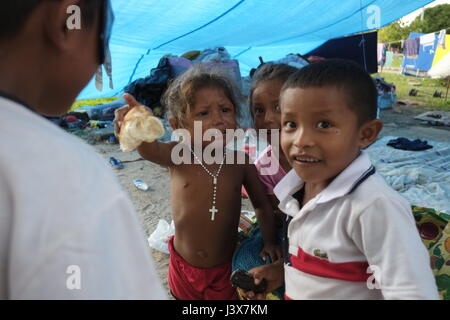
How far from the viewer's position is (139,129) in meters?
1.19

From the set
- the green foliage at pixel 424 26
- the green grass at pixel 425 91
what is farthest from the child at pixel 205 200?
the green foliage at pixel 424 26

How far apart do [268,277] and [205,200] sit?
1.66 feet

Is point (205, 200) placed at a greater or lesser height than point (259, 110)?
lesser

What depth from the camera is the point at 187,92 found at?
163 cm

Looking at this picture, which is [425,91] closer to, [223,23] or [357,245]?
[223,23]

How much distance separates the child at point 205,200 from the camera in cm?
158

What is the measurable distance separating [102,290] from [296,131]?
0.79 metres

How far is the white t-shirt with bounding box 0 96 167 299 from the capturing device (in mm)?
398

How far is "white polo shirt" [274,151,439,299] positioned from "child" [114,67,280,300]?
1.61ft

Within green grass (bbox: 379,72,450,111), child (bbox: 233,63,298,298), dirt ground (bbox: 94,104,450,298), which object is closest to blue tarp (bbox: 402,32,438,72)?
green grass (bbox: 379,72,450,111)

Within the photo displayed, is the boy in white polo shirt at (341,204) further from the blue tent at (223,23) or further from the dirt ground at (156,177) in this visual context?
the blue tent at (223,23)

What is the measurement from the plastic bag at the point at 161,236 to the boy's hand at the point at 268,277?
1289mm

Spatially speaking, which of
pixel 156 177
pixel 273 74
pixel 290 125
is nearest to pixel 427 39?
pixel 156 177

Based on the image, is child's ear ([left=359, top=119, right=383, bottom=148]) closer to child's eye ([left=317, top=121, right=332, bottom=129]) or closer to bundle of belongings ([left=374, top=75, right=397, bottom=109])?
child's eye ([left=317, top=121, right=332, bottom=129])
